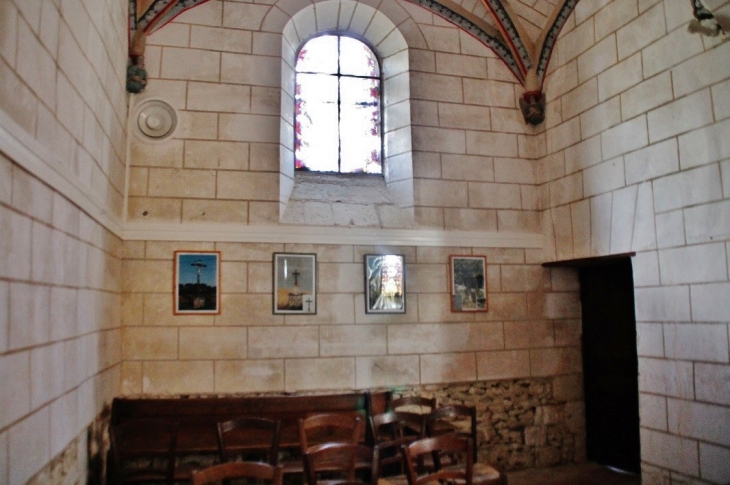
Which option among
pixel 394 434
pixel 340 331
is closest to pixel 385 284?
pixel 340 331

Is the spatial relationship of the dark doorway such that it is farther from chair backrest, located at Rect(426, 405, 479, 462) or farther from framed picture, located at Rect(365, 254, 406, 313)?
framed picture, located at Rect(365, 254, 406, 313)

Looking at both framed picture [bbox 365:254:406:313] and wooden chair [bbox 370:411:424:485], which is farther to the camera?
framed picture [bbox 365:254:406:313]

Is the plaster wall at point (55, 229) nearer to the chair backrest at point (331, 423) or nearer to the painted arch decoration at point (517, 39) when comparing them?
the chair backrest at point (331, 423)

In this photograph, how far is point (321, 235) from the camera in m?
5.51

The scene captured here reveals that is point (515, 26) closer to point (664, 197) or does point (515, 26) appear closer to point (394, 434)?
point (664, 197)

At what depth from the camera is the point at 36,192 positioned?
2.79 m

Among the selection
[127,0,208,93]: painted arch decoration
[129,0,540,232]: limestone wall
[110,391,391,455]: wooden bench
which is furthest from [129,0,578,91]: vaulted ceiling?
[110,391,391,455]: wooden bench

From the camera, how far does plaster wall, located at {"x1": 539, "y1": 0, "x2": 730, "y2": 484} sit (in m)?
4.20

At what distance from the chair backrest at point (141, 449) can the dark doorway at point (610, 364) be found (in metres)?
4.14

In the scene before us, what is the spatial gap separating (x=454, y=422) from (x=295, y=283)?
2.11m

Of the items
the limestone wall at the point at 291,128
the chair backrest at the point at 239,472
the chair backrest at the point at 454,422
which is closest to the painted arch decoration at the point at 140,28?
the limestone wall at the point at 291,128

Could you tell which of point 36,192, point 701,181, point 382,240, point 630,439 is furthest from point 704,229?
point 36,192

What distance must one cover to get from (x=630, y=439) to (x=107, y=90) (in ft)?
18.2

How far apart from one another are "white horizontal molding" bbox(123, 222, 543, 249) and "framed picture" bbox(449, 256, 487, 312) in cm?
18
